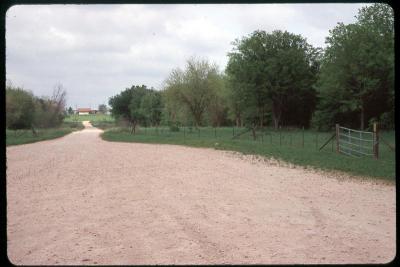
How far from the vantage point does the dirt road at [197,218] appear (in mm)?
4922

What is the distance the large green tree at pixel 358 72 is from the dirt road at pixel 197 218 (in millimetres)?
27615

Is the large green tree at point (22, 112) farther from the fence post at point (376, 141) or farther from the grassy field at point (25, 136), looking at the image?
the fence post at point (376, 141)

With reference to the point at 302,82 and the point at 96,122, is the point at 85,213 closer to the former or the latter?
the point at 302,82

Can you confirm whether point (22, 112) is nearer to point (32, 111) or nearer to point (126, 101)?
point (32, 111)

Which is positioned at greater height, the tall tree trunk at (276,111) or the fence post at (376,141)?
the tall tree trunk at (276,111)

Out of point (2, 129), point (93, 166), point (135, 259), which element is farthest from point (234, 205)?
point (93, 166)

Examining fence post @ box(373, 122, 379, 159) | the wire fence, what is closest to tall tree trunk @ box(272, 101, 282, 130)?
the wire fence

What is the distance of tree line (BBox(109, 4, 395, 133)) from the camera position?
121 feet

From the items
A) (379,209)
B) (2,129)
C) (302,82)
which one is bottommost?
(379,209)

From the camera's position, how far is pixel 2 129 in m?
2.46

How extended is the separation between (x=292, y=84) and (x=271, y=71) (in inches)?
118

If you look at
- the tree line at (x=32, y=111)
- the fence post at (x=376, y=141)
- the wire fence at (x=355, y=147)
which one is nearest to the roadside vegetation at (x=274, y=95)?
the tree line at (x=32, y=111)

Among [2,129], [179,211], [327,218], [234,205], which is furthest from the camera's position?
[234,205]

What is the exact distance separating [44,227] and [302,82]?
43.1 meters
